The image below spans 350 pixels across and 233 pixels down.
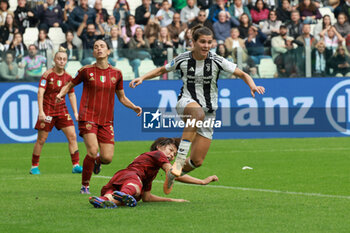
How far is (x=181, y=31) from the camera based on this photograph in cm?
2186

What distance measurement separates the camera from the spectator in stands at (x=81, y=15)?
859 inches

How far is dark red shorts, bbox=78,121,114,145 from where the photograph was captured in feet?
32.4

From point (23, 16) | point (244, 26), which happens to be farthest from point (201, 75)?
point (23, 16)

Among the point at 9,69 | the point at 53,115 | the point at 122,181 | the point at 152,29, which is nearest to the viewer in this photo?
the point at 122,181

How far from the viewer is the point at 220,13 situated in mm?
22109

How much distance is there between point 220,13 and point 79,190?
12.8 m

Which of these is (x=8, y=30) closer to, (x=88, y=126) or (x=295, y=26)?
(x=295, y=26)

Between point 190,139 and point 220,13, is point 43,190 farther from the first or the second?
point 220,13

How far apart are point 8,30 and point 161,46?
444 cm

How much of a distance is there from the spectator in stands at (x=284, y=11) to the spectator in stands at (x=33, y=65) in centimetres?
770

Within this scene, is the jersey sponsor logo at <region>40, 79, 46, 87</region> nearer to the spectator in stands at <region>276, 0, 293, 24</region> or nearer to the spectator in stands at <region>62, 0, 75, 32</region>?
the spectator in stands at <region>62, 0, 75, 32</region>

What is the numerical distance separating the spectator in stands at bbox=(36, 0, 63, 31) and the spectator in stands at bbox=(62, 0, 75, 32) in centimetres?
12

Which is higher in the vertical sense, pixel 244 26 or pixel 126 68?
pixel 244 26

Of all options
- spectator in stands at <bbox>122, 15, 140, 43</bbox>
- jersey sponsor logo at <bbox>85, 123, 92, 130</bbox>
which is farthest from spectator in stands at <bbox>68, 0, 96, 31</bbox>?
jersey sponsor logo at <bbox>85, 123, 92, 130</bbox>
